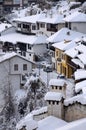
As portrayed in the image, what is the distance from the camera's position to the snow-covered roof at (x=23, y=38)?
1378 inches

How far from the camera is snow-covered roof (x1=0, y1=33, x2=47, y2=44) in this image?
3500 centimetres

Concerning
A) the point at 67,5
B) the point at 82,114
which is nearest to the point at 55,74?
the point at 82,114

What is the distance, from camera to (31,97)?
2516 centimetres

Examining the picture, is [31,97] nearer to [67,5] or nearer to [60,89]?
[60,89]

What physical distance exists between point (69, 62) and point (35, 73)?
2.53m

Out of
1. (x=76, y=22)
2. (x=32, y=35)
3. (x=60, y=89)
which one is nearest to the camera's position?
(x=60, y=89)

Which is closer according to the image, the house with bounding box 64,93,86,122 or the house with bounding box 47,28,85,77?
the house with bounding box 64,93,86,122

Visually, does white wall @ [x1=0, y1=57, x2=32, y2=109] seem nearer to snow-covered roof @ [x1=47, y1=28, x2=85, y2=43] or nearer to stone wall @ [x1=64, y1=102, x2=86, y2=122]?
snow-covered roof @ [x1=47, y1=28, x2=85, y2=43]

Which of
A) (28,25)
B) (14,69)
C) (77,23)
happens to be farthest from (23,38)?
(14,69)

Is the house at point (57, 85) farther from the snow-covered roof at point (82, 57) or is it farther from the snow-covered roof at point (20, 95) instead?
the snow-covered roof at point (20, 95)

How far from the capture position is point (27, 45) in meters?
35.2

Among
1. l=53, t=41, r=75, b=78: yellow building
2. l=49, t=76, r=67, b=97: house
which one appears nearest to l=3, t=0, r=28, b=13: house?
l=53, t=41, r=75, b=78: yellow building

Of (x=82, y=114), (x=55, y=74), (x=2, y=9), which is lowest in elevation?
(x=2, y=9)

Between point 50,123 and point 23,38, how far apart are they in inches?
862
